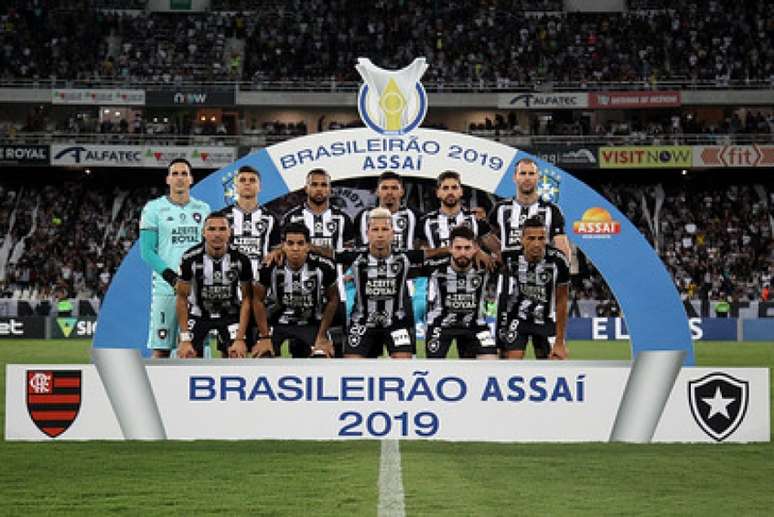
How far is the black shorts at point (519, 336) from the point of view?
33.9 feet

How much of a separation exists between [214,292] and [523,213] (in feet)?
9.76

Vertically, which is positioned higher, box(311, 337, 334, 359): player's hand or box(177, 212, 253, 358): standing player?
box(177, 212, 253, 358): standing player

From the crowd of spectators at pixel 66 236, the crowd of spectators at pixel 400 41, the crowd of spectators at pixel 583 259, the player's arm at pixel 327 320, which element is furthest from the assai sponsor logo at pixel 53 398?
the crowd of spectators at pixel 400 41

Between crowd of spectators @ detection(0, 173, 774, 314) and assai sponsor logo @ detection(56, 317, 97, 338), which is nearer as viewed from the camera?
assai sponsor logo @ detection(56, 317, 97, 338)

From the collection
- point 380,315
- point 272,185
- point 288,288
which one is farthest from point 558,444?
point 272,185

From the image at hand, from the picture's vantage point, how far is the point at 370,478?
23.9 ft

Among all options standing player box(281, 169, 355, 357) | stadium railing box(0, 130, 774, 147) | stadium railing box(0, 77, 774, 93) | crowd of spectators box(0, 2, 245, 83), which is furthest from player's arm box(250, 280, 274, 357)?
crowd of spectators box(0, 2, 245, 83)

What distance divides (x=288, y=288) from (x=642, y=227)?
30196 millimetres

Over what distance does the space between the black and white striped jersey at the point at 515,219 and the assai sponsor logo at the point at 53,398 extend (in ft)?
13.4

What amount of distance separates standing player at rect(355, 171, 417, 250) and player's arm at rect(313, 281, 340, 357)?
0.71m

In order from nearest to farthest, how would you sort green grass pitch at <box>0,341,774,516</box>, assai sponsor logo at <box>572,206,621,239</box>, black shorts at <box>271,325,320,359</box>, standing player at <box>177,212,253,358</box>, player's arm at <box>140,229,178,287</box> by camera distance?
1. green grass pitch at <box>0,341,774,516</box>
2. standing player at <box>177,212,253,358</box>
3. black shorts at <box>271,325,320,359</box>
4. player's arm at <box>140,229,178,287</box>
5. assai sponsor logo at <box>572,206,621,239</box>

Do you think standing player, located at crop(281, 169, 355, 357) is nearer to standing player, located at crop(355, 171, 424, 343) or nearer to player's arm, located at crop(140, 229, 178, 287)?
standing player, located at crop(355, 171, 424, 343)

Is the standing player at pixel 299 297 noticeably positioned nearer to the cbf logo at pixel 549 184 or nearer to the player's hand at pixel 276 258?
the player's hand at pixel 276 258

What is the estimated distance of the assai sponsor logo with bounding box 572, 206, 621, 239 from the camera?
1223 cm
